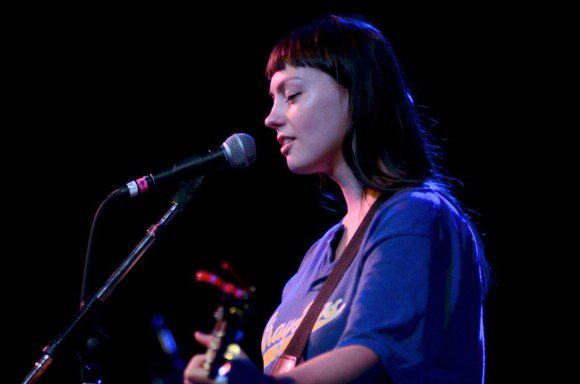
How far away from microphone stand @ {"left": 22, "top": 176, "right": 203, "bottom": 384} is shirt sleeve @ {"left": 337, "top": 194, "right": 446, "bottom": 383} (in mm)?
627

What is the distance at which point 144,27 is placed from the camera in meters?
4.21

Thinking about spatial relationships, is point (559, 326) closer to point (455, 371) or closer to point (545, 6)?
point (545, 6)

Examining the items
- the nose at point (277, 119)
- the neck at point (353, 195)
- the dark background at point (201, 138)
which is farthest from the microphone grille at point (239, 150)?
the dark background at point (201, 138)

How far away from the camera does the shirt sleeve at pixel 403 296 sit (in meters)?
1.44

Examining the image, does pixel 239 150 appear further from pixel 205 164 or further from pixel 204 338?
pixel 204 338

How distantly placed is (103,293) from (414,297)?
3.13 feet

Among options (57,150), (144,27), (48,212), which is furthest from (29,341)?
(144,27)

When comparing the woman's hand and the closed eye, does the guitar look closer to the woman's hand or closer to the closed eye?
the woman's hand

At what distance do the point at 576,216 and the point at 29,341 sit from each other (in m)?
3.40

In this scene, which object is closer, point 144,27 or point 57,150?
point 57,150

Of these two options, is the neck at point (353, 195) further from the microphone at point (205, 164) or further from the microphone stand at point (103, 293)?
the microphone stand at point (103, 293)

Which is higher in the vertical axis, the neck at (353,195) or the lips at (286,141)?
the lips at (286,141)

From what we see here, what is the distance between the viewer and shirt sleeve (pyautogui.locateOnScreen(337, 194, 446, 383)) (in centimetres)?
144

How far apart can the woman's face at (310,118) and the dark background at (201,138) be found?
138 centimetres
